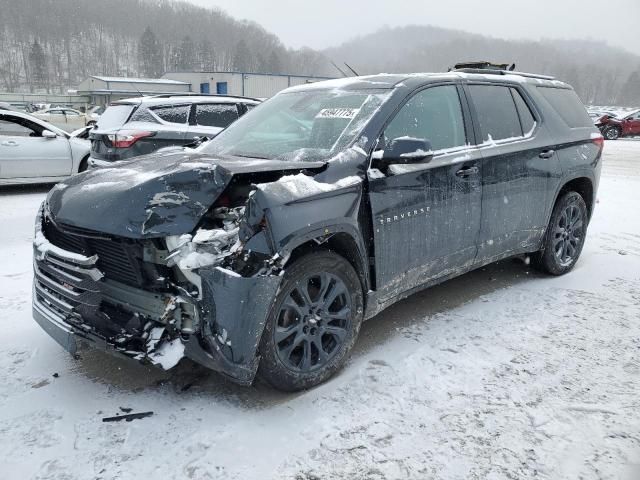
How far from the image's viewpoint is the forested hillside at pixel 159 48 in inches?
4673

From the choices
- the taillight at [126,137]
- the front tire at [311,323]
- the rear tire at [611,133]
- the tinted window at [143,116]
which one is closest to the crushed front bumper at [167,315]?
the front tire at [311,323]

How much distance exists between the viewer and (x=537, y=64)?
481 feet

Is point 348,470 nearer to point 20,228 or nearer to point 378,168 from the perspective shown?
point 378,168

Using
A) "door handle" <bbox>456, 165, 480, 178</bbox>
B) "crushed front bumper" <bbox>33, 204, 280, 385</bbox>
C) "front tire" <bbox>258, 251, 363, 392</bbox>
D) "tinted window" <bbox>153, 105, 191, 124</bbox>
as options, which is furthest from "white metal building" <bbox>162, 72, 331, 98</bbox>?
"crushed front bumper" <bbox>33, 204, 280, 385</bbox>

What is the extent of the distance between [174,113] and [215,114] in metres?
0.68

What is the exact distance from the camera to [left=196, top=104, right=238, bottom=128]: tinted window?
8344 mm

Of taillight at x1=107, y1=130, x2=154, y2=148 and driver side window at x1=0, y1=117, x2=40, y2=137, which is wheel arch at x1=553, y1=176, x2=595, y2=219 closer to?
taillight at x1=107, y1=130, x2=154, y2=148

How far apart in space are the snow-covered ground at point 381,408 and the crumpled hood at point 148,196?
0.96m

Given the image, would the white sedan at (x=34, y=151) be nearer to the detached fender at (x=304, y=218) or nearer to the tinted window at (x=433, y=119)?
the tinted window at (x=433, y=119)

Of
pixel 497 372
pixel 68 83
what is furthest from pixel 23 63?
pixel 497 372

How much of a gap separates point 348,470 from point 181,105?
7.03 metres

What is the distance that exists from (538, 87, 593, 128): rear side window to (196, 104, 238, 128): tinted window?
16.0 ft

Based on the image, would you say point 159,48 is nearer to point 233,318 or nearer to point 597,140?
point 597,140

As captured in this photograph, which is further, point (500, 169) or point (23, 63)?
point (23, 63)
